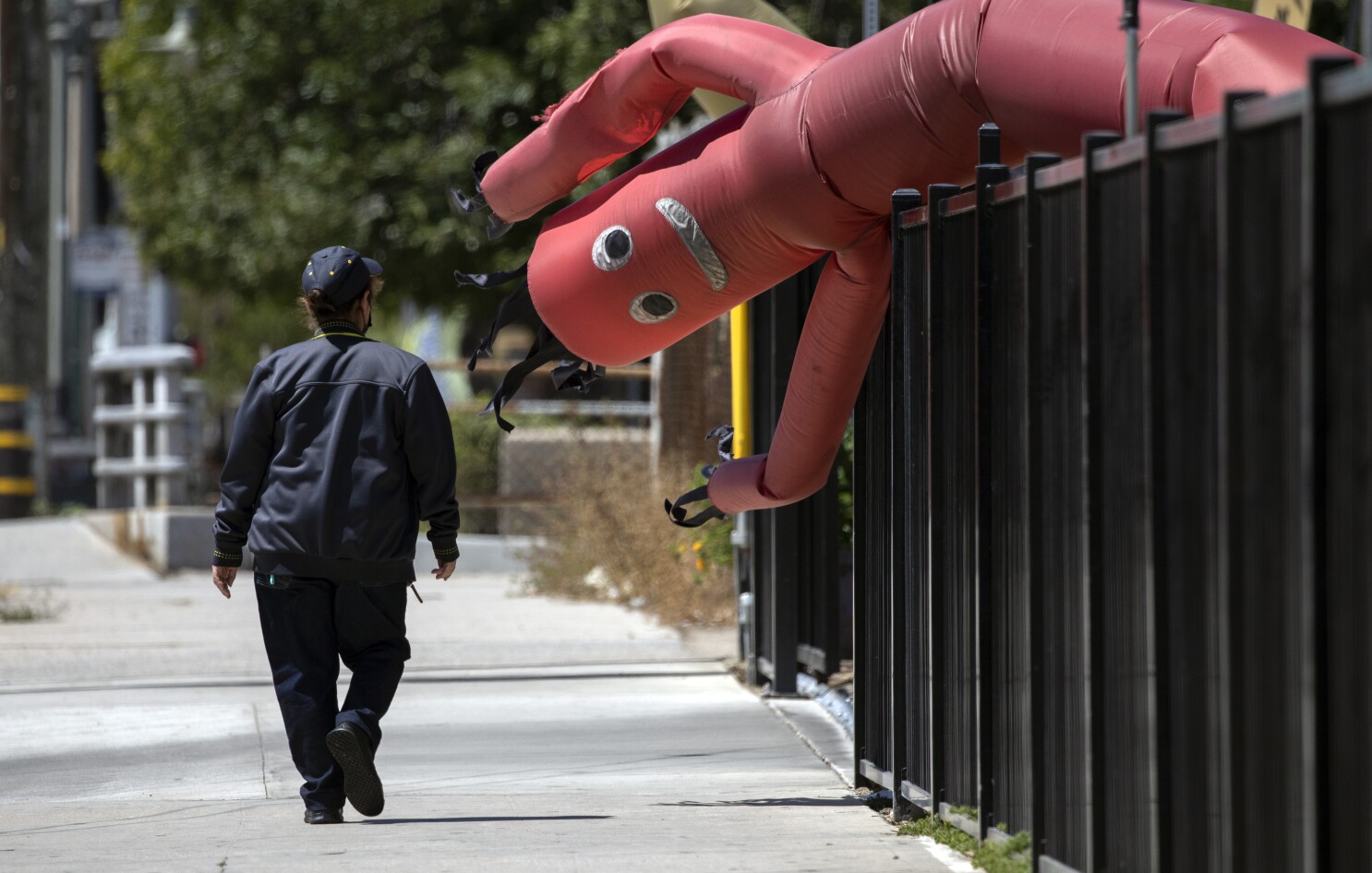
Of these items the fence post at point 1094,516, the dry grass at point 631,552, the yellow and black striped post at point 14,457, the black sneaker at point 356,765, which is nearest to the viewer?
the fence post at point 1094,516

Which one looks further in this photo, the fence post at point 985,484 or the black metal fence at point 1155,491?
the fence post at point 985,484

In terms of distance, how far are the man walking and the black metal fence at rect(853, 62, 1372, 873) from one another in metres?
1.56

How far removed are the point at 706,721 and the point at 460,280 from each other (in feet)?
8.34

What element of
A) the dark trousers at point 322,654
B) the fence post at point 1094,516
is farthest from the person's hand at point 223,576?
the fence post at point 1094,516

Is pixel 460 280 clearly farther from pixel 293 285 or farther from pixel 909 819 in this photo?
pixel 293 285

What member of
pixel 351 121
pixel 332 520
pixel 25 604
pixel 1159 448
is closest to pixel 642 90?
pixel 332 520

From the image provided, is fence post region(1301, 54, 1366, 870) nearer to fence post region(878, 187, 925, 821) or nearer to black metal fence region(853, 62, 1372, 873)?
black metal fence region(853, 62, 1372, 873)

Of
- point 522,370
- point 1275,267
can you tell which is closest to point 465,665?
point 522,370

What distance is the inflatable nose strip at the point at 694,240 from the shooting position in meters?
5.79

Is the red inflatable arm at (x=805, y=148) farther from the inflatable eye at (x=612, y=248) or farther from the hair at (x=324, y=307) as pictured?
the hair at (x=324, y=307)

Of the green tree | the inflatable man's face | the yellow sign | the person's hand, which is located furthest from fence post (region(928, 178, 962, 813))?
the green tree

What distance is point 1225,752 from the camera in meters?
3.51

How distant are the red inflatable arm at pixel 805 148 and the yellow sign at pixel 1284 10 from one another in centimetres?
293

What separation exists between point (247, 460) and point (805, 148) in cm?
195
